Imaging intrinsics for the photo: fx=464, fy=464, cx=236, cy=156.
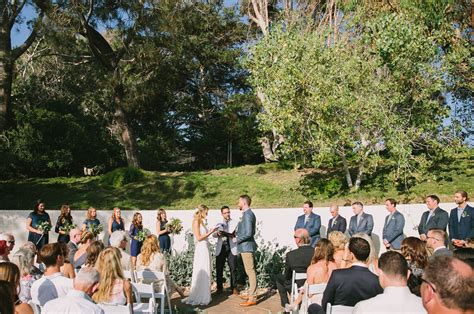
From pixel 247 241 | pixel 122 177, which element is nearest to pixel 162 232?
pixel 247 241

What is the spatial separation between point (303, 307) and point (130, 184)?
634 inches

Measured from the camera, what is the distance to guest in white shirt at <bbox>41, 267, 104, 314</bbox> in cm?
353

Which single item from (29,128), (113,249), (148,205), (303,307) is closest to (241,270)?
(303,307)

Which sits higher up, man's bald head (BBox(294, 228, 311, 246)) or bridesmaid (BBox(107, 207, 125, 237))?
bridesmaid (BBox(107, 207, 125, 237))

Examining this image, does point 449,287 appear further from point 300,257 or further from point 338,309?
point 300,257

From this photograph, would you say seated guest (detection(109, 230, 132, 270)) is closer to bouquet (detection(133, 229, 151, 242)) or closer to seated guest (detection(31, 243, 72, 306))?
seated guest (detection(31, 243, 72, 306))

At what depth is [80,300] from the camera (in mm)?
3594

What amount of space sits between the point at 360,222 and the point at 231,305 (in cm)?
340

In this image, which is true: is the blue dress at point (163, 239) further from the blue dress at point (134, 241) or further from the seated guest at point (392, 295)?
the seated guest at point (392, 295)

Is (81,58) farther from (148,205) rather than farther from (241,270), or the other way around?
(241,270)

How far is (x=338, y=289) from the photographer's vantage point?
447cm

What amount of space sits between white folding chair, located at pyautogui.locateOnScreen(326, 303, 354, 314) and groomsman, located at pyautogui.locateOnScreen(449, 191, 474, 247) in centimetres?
505

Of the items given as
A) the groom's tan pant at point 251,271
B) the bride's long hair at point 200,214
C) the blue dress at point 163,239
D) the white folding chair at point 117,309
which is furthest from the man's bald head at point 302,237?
the blue dress at point 163,239

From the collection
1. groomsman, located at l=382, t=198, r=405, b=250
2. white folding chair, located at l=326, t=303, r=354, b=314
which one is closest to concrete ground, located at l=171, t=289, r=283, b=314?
groomsman, located at l=382, t=198, r=405, b=250
